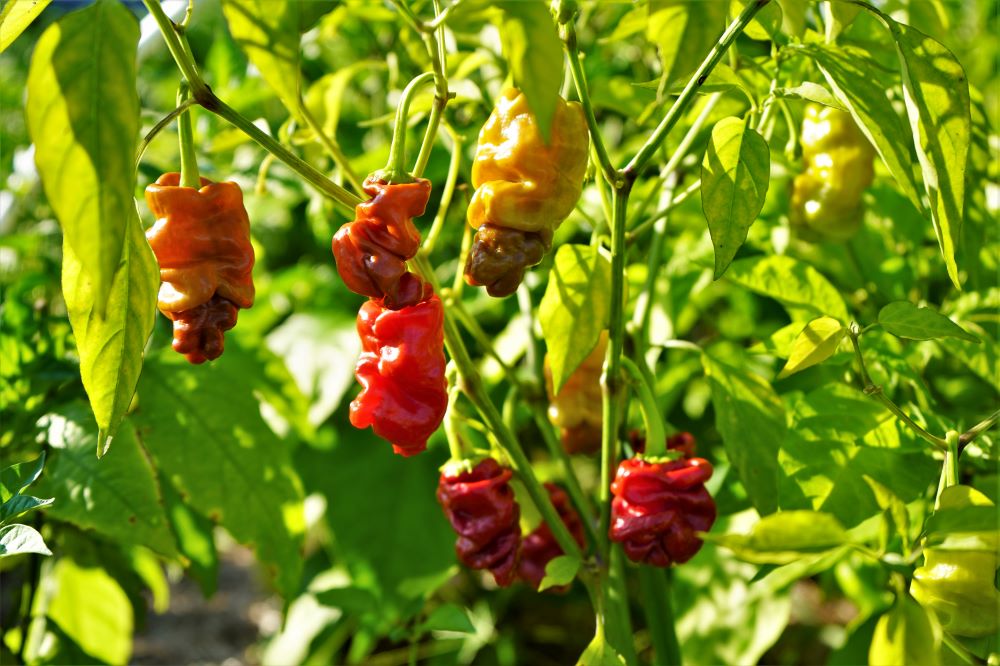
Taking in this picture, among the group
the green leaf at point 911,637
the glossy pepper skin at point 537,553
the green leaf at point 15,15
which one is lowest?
the glossy pepper skin at point 537,553

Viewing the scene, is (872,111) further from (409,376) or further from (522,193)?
(409,376)

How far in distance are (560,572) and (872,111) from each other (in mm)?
409

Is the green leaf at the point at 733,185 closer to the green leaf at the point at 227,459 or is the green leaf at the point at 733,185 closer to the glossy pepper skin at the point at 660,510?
the glossy pepper skin at the point at 660,510

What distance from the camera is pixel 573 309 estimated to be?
0.72 meters

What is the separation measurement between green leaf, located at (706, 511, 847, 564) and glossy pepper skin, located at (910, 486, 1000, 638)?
0.40ft

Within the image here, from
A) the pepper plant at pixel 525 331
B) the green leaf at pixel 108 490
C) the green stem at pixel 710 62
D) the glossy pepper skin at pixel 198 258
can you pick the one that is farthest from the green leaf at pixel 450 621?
the green stem at pixel 710 62

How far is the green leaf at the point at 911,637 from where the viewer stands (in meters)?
0.58

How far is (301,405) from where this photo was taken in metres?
1.19

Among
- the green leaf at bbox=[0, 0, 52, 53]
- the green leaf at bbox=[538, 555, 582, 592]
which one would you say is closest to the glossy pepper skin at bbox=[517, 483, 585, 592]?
the green leaf at bbox=[538, 555, 582, 592]

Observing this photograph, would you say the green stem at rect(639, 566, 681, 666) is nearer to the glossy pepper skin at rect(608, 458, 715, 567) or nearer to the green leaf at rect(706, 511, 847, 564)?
the glossy pepper skin at rect(608, 458, 715, 567)

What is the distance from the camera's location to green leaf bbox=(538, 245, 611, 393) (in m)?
0.72

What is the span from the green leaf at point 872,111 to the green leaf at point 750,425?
11.1 inches

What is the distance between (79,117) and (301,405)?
2.50ft

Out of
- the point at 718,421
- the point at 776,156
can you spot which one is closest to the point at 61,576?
the point at 718,421
